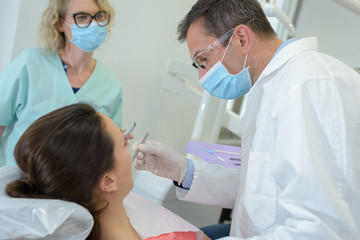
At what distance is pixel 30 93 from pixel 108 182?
76cm

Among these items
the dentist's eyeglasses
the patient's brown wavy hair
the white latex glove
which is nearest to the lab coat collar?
the dentist's eyeglasses

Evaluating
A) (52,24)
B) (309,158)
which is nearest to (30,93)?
(52,24)

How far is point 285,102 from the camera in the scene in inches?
35.7

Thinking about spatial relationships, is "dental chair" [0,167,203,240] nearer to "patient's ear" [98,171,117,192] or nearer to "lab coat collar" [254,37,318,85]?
"patient's ear" [98,171,117,192]

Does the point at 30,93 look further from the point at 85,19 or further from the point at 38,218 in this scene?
the point at 38,218

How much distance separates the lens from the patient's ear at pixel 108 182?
993 millimetres

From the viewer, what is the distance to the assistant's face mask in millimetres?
1271

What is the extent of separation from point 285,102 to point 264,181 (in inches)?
9.7

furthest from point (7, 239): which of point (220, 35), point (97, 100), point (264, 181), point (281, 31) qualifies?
point (281, 31)

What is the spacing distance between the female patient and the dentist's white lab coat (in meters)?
0.35

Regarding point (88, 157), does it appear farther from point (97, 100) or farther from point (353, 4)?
point (353, 4)

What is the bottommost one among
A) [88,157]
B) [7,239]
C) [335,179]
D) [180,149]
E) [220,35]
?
[180,149]

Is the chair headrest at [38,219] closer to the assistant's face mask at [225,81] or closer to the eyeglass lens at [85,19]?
the assistant's face mask at [225,81]

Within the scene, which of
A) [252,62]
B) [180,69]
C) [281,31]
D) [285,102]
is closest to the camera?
[285,102]
